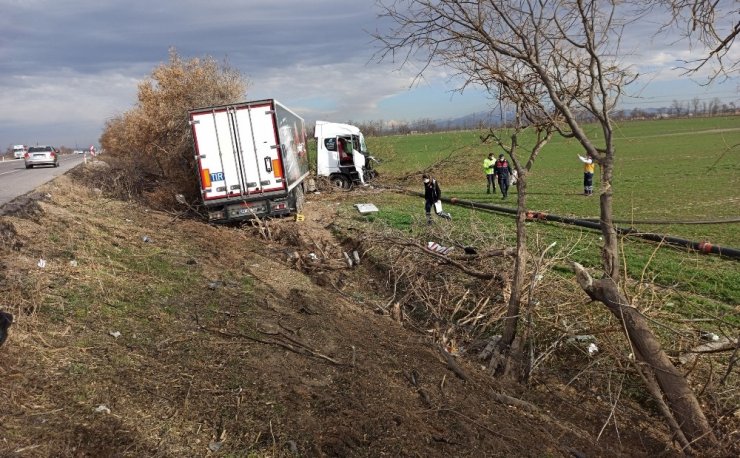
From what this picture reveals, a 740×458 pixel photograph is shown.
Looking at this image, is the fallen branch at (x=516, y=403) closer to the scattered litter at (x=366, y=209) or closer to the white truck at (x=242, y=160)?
the white truck at (x=242, y=160)

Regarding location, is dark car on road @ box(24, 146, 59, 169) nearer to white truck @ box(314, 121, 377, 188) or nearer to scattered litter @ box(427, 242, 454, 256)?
white truck @ box(314, 121, 377, 188)

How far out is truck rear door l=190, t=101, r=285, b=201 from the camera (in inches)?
482

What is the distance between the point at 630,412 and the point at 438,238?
17.6 feet

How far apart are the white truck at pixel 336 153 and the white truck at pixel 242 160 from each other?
9.46 meters

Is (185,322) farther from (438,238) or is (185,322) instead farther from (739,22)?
(739,22)

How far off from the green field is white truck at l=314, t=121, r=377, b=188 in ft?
9.68

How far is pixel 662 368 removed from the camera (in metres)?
4.08

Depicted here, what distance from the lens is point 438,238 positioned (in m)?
9.70

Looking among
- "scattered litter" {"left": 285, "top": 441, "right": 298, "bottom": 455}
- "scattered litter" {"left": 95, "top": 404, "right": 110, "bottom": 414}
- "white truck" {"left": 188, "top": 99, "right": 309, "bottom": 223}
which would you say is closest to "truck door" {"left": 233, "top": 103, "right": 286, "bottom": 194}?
"white truck" {"left": 188, "top": 99, "right": 309, "bottom": 223}

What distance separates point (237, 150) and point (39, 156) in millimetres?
27524

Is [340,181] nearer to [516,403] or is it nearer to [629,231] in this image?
[629,231]

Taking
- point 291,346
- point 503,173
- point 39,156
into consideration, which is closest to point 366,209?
point 503,173

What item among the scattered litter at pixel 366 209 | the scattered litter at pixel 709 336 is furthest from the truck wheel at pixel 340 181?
the scattered litter at pixel 709 336

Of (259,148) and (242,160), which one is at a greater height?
(259,148)
